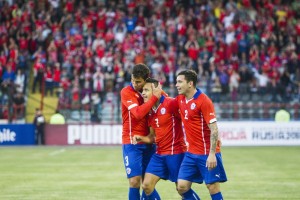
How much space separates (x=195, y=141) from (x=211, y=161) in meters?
0.57

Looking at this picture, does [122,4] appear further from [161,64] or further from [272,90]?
[272,90]

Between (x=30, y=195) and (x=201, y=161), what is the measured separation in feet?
17.4

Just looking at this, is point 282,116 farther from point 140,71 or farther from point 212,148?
point 212,148

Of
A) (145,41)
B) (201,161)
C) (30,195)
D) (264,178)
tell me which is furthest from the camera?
(145,41)

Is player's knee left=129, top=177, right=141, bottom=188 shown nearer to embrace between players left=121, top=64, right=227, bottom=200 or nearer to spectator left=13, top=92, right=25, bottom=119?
embrace between players left=121, top=64, right=227, bottom=200

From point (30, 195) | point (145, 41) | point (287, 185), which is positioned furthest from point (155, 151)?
point (145, 41)

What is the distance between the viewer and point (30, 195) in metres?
15.7

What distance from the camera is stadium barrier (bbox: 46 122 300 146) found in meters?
31.9

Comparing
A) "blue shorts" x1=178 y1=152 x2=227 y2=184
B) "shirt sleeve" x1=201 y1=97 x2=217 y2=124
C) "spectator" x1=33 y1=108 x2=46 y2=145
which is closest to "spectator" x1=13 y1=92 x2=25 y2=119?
"spectator" x1=33 y1=108 x2=46 y2=145

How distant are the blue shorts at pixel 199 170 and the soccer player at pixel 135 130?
822mm

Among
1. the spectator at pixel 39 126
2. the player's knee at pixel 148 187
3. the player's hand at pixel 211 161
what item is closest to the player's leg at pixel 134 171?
the player's knee at pixel 148 187

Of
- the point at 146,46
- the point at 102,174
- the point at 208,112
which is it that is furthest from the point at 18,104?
the point at 208,112

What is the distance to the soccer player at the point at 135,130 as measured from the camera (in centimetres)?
1193

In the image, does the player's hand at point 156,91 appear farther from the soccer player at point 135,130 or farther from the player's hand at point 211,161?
the player's hand at point 211,161
